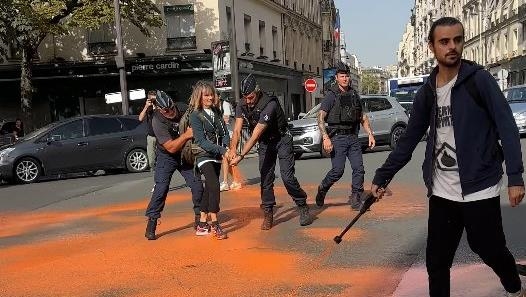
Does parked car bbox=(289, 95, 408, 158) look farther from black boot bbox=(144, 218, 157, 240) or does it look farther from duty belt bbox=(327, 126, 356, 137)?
black boot bbox=(144, 218, 157, 240)

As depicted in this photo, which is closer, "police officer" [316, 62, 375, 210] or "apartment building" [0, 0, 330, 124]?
"police officer" [316, 62, 375, 210]

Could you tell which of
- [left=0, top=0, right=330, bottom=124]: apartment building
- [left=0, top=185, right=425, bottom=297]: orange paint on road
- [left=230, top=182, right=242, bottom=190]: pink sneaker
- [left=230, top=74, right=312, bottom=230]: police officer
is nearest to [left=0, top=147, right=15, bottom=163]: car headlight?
[left=0, top=185, right=425, bottom=297]: orange paint on road

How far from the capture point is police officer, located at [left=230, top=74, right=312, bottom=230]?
6414mm

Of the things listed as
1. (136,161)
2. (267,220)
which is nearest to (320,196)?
(267,220)

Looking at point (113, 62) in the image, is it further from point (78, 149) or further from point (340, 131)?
point (340, 131)

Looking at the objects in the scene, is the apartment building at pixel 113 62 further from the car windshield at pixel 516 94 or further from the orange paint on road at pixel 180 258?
the orange paint on road at pixel 180 258

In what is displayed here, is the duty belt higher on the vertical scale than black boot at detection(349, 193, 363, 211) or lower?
higher

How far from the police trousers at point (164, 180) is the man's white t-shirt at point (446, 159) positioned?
3.73m

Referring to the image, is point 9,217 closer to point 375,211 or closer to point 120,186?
Result: point 120,186

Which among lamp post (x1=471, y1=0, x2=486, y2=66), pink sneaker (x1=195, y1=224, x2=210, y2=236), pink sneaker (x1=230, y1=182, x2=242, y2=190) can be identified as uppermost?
lamp post (x1=471, y1=0, x2=486, y2=66)

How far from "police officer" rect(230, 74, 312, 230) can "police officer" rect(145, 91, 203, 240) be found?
639 mm

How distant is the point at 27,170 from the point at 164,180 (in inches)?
347

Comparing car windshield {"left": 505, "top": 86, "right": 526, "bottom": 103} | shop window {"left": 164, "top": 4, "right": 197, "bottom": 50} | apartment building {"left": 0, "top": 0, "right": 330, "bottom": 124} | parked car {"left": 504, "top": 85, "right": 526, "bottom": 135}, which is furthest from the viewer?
shop window {"left": 164, "top": 4, "right": 197, "bottom": 50}

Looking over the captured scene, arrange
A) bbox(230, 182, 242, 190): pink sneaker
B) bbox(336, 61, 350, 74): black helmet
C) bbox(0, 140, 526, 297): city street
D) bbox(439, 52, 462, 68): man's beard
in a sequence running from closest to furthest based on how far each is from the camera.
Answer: bbox(439, 52, 462, 68): man's beard, bbox(0, 140, 526, 297): city street, bbox(336, 61, 350, 74): black helmet, bbox(230, 182, 242, 190): pink sneaker
